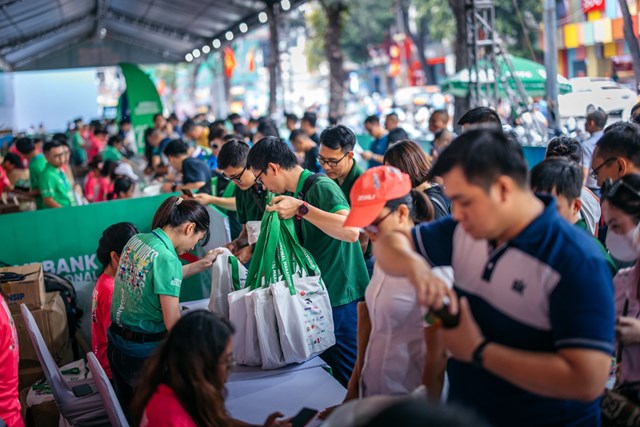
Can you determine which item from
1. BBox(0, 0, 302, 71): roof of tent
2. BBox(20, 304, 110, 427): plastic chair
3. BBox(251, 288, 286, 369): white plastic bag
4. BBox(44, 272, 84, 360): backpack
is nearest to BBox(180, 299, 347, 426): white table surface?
BBox(251, 288, 286, 369): white plastic bag

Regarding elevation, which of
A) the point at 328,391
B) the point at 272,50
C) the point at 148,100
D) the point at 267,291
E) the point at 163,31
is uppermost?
the point at 163,31

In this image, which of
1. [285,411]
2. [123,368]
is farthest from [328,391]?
[123,368]

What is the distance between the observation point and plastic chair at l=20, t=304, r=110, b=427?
3.70m

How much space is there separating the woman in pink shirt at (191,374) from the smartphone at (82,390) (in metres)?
1.55

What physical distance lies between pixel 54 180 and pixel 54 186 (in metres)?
0.06

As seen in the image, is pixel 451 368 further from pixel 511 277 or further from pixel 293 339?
pixel 293 339

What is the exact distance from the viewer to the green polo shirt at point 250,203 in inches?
187

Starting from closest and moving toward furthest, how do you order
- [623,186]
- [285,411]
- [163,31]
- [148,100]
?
[623,186] → [285,411] → [148,100] → [163,31]

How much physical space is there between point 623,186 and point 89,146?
56.0 feet

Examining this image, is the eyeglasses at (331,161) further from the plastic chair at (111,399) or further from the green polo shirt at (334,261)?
the plastic chair at (111,399)

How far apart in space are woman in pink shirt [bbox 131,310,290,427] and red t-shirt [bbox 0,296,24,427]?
3.69 ft

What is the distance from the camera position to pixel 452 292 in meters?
1.84

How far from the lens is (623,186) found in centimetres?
254

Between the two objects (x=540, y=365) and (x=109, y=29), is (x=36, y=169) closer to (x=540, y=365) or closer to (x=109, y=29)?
(x=540, y=365)
